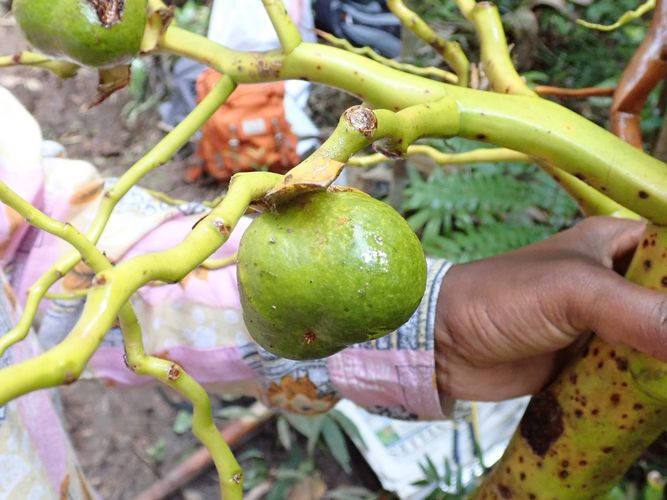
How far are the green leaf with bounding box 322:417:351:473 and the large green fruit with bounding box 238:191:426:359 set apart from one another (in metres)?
1.20

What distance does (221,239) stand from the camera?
0.33 m

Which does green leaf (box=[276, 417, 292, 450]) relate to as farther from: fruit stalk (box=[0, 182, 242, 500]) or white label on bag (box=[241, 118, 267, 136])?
fruit stalk (box=[0, 182, 242, 500])

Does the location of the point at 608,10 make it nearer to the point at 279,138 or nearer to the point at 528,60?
the point at 528,60

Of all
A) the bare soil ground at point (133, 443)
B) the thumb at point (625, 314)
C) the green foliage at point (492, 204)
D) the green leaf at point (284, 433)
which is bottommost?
the bare soil ground at point (133, 443)

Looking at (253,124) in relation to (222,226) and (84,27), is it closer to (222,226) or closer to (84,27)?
(84,27)

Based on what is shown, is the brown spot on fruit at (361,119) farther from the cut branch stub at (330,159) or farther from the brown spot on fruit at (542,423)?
the brown spot on fruit at (542,423)

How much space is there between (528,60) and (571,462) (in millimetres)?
1678

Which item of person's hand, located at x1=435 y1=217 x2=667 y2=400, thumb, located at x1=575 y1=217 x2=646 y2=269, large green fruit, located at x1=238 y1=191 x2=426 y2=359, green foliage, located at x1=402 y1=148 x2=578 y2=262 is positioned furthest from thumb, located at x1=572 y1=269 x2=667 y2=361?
green foliage, located at x1=402 y1=148 x2=578 y2=262

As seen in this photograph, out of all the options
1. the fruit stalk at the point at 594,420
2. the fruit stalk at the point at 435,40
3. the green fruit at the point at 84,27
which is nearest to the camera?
the green fruit at the point at 84,27

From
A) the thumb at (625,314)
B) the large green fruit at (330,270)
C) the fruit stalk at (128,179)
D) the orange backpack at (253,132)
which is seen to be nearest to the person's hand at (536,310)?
the thumb at (625,314)

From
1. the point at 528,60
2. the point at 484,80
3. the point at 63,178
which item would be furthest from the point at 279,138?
the point at 484,80

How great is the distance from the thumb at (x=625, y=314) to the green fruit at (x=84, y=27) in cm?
46

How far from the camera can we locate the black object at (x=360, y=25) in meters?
2.44

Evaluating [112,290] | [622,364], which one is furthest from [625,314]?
[112,290]
